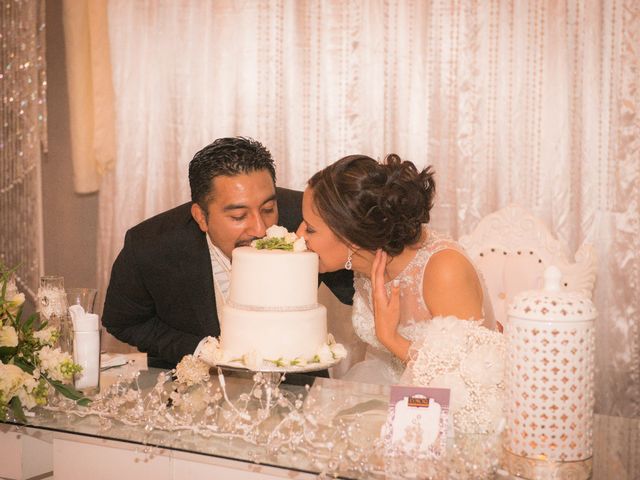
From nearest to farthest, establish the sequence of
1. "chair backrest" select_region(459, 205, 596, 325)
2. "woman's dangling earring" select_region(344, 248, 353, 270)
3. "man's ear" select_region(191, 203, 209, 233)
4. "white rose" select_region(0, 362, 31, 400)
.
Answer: "white rose" select_region(0, 362, 31, 400), "woman's dangling earring" select_region(344, 248, 353, 270), "man's ear" select_region(191, 203, 209, 233), "chair backrest" select_region(459, 205, 596, 325)

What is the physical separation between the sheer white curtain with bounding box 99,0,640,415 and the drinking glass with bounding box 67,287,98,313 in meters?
2.67

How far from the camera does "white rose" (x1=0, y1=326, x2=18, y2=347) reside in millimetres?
2350

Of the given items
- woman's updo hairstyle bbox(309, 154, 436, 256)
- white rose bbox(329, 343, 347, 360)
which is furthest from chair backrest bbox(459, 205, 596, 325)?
white rose bbox(329, 343, 347, 360)

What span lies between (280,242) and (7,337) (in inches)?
35.6

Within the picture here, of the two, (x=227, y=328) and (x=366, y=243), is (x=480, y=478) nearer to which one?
(x=227, y=328)

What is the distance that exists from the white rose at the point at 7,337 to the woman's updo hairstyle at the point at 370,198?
3.78 ft

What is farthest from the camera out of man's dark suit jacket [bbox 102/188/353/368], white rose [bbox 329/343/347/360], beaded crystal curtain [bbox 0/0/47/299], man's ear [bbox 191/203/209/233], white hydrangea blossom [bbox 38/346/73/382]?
beaded crystal curtain [bbox 0/0/47/299]

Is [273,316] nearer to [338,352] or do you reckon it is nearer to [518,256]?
[338,352]

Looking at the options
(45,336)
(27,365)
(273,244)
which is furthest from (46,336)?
(273,244)

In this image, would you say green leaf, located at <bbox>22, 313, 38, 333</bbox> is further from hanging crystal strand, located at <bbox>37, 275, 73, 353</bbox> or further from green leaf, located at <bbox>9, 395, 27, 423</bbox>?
green leaf, located at <bbox>9, 395, 27, 423</bbox>

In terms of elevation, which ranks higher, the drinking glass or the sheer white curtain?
the sheer white curtain

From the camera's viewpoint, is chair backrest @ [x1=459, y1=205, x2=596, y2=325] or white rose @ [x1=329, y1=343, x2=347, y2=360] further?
chair backrest @ [x1=459, y1=205, x2=596, y2=325]

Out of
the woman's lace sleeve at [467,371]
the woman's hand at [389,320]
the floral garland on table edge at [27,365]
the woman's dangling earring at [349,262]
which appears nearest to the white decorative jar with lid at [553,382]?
the woman's lace sleeve at [467,371]

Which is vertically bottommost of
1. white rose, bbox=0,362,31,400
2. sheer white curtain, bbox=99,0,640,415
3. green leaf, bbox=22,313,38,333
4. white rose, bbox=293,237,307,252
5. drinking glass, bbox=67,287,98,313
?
white rose, bbox=0,362,31,400
